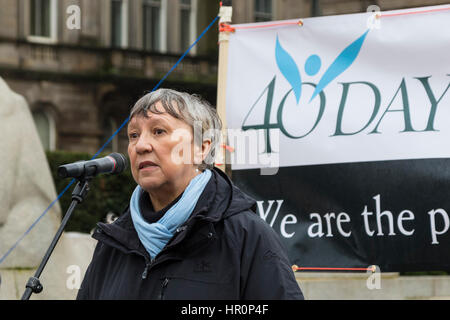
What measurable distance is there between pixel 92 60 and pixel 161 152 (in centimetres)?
2261

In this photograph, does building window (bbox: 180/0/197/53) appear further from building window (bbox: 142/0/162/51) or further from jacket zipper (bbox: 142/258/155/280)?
jacket zipper (bbox: 142/258/155/280)

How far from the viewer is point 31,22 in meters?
24.7

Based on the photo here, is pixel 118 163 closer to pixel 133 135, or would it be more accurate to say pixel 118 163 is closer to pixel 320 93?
pixel 133 135

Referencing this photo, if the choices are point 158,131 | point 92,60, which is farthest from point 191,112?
point 92,60

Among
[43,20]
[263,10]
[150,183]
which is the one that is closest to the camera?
[150,183]

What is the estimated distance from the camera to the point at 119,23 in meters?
26.2

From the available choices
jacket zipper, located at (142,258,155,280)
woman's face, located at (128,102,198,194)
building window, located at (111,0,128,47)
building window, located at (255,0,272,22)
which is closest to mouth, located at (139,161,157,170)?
woman's face, located at (128,102,198,194)

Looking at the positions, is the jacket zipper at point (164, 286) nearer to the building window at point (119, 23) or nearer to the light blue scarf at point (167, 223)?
the light blue scarf at point (167, 223)

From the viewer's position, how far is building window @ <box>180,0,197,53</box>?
89.9ft

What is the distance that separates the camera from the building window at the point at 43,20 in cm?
2477

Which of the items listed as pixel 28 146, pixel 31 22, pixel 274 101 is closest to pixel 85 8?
pixel 31 22

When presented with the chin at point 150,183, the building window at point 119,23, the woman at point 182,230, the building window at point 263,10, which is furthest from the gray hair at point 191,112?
the building window at point 263,10
